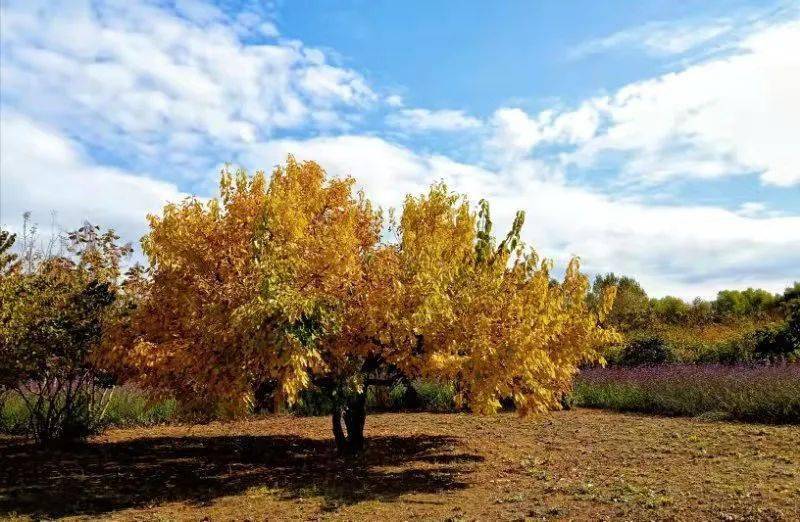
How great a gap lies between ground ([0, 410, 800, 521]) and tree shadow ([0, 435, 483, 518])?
0.10 feet

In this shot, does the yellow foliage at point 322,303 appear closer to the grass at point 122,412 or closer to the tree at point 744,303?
the grass at point 122,412

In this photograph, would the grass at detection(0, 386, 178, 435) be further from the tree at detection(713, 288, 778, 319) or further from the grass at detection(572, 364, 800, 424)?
the tree at detection(713, 288, 778, 319)

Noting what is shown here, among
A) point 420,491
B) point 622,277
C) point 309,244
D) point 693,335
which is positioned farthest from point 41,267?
point 622,277

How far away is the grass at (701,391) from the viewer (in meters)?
15.4

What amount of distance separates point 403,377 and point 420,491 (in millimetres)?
2333

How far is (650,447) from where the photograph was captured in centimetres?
1239

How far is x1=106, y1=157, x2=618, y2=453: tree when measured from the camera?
840 cm

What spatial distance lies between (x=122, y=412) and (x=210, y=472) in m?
7.06

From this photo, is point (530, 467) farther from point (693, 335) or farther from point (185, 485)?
point (693, 335)

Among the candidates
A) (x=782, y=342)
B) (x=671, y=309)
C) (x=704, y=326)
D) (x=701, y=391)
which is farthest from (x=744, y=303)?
(x=701, y=391)

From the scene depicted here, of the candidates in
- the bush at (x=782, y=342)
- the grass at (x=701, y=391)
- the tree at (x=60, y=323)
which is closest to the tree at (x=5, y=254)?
the tree at (x=60, y=323)

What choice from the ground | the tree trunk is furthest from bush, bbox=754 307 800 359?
the tree trunk

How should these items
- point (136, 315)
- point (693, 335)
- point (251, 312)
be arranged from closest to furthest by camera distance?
point (251, 312)
point (136, 315)
point (693, 335)

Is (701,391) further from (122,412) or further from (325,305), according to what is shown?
(122,412)
